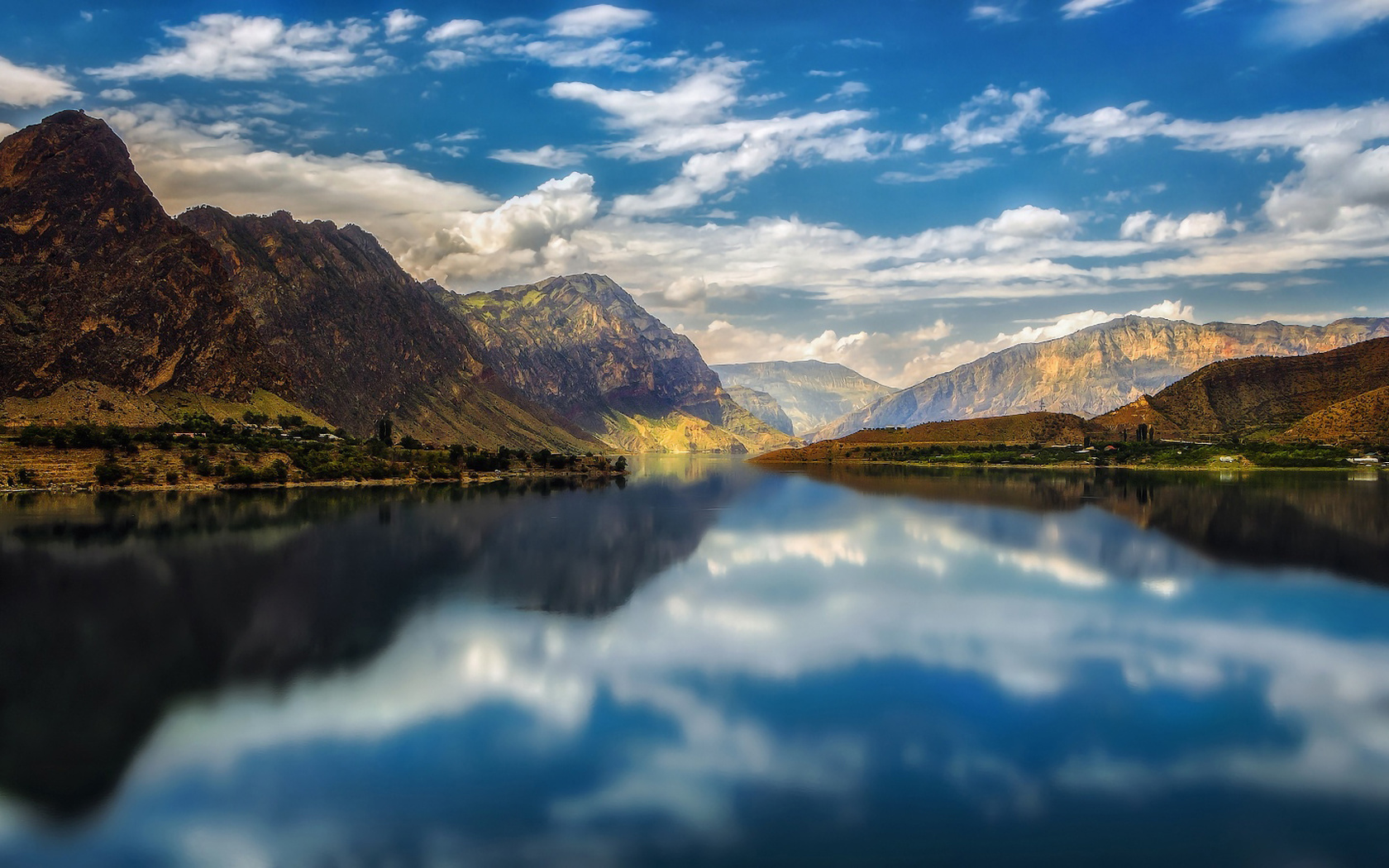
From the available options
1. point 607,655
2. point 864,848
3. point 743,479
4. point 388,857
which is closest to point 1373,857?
point 864,848

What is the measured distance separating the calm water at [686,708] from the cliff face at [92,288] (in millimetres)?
123598

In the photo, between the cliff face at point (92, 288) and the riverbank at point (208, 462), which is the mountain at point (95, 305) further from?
the riverbank at point (208, 462)

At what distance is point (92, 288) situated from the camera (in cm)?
17788

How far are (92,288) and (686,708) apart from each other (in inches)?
7983

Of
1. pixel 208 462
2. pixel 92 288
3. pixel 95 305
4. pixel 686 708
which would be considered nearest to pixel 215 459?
pixel 208 462

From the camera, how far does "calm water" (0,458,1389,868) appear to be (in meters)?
19.0

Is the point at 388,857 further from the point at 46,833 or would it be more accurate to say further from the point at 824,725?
the point at 824,725

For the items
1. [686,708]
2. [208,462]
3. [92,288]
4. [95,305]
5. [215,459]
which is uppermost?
[92,288]

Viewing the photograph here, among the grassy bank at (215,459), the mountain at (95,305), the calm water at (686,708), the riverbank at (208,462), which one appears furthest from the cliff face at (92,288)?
the calm water at (686,708)

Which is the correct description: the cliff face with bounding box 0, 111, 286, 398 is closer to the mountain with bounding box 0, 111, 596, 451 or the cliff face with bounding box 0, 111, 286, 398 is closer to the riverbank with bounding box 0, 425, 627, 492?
the mountain with bounding box 0, 111, 596, 451

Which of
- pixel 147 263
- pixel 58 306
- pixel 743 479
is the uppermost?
pixel 147 263

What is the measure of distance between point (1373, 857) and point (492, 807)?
19.9 metres

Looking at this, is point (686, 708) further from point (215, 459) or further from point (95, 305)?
point (95, 305)

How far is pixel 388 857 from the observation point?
17922 mm
